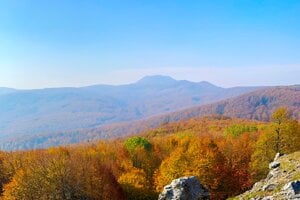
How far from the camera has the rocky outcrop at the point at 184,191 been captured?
45.0m

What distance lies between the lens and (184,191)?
45188 mm

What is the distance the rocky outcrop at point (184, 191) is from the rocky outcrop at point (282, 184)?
812cm

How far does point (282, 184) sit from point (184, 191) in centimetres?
1328

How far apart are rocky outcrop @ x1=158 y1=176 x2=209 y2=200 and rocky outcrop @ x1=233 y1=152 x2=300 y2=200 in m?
8.12

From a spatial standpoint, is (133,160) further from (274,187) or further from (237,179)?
(274,187)

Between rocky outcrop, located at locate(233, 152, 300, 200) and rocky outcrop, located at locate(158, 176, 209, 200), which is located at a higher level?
rocky outcrop, located at locate(233, 152, 300, 200)

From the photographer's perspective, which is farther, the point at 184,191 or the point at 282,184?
the point at 184,191

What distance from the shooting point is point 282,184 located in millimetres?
35688

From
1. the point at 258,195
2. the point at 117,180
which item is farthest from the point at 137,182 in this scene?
the point at 258,195

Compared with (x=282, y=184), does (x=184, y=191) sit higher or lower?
lower

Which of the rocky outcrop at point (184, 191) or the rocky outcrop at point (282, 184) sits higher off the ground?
the rocky outcrop at point (282, 184)

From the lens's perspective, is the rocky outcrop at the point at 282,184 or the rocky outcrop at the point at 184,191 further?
the rocky outcrop at the point at 184,191

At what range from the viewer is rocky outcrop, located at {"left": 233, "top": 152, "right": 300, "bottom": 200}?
1289 inches

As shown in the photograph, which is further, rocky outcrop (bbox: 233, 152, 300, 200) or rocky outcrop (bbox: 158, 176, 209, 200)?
rocky outcrop (bbox: 158, 176, 209, 200)
